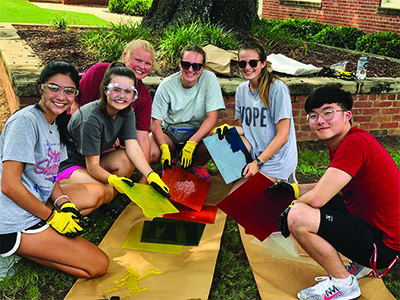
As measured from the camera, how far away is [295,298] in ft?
8.10

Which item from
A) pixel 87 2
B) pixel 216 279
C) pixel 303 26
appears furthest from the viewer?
pixel 87 2

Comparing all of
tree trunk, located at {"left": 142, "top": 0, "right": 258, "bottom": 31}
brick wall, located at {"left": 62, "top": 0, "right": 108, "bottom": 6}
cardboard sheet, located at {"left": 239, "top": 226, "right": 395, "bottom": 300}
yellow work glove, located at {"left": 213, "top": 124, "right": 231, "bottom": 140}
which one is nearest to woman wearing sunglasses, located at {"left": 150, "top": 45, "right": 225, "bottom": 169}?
yellow work glove, located at {"left": 213, "top": 124, "right": 231, "bottom": 140}

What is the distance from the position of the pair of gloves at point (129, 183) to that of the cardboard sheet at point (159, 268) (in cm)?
36

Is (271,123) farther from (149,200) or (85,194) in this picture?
(85,194)

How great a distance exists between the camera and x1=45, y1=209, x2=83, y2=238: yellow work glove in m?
2.48

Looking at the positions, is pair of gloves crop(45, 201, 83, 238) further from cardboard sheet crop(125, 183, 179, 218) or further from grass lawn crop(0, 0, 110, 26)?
grass lawn crop(0, 0, 110, 26)

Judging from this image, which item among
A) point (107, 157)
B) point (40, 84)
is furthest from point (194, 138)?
point (40, 84)

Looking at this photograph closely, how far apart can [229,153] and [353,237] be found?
4.89 ft

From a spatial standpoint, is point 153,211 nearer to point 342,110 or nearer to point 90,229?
point 90,229

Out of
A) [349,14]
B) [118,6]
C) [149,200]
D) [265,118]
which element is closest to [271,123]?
[265,118]

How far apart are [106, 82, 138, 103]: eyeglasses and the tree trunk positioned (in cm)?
390

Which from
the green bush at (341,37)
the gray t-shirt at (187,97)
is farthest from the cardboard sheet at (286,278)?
the green bush at (341,37)

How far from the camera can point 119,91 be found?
9.64 feet

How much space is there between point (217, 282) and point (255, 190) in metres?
0.72
